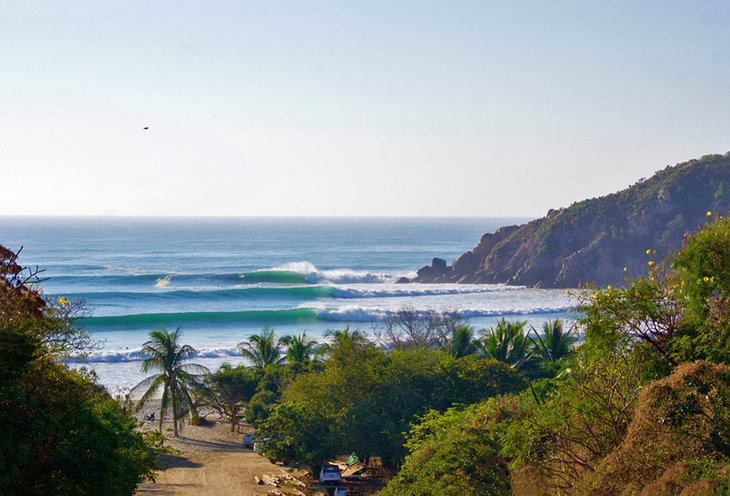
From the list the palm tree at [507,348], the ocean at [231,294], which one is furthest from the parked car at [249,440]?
the palm tree at [507,348]

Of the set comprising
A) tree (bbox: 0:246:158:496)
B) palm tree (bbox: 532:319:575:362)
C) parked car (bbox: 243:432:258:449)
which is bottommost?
parked car (bbox: 243:432:258:449)

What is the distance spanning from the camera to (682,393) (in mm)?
9859

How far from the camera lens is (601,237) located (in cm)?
8269

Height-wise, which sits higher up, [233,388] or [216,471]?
[233,388]

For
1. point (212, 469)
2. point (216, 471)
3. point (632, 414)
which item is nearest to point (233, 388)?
point (212, 469)

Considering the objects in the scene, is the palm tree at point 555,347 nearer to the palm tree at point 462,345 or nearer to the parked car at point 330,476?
the palm tree at point 462,345

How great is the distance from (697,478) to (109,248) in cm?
11500

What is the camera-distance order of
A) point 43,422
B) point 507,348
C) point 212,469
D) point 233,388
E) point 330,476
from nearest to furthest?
point 43,422, point 330,476, point 212,469, point 507,348, point 233,388

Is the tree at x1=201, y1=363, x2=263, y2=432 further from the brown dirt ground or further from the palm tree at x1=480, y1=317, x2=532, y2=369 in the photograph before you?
the palm tree at x1=480, y1=317, x2=532, y2=369

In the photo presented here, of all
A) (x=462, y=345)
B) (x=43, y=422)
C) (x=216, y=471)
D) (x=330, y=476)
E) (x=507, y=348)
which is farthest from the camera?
(x=462, y=345)

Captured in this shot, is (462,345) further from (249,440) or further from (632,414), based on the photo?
(632,414)

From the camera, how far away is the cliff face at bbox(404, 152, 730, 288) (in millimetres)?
80000

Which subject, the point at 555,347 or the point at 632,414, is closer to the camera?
the point at 632,414

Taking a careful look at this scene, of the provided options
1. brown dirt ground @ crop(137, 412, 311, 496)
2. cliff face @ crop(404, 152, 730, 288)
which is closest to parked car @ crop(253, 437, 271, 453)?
brown dirt ground @ crop(137, 412, 311, 496)
